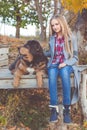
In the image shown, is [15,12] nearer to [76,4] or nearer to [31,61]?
[76,4]

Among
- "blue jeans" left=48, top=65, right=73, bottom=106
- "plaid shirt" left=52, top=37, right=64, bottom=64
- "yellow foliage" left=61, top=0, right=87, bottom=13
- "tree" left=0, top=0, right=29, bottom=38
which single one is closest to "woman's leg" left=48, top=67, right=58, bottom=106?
"blue jeans" left=48, top=65, right=73, bottom=106

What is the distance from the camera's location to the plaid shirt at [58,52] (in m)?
5.52

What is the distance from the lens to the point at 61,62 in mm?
5488

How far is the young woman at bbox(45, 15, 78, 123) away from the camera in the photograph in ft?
17.7

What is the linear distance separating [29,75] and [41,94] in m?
1.13

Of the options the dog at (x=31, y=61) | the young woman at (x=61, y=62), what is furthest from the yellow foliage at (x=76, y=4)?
the dog at (x=31, y=61)

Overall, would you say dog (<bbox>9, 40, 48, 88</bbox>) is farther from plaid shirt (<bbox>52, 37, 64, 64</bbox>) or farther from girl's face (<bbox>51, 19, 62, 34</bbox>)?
girl's face (<bbox>51, 19, 62, 34</bbox>)

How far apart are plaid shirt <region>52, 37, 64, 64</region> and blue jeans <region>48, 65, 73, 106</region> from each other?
12cm

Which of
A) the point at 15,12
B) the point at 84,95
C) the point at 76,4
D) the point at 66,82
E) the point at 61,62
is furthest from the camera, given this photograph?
A: the point at 15,12

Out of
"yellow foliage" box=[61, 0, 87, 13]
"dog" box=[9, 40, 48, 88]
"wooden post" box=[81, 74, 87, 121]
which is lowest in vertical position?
"wooden post" box=[81, 74, 87, 121]

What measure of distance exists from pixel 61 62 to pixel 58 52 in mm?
149

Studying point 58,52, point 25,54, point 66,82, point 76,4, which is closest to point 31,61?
point 25,54

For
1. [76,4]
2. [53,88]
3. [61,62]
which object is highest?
[76,4]

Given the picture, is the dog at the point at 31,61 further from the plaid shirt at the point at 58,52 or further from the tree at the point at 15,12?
the tree at the point at 15,12
